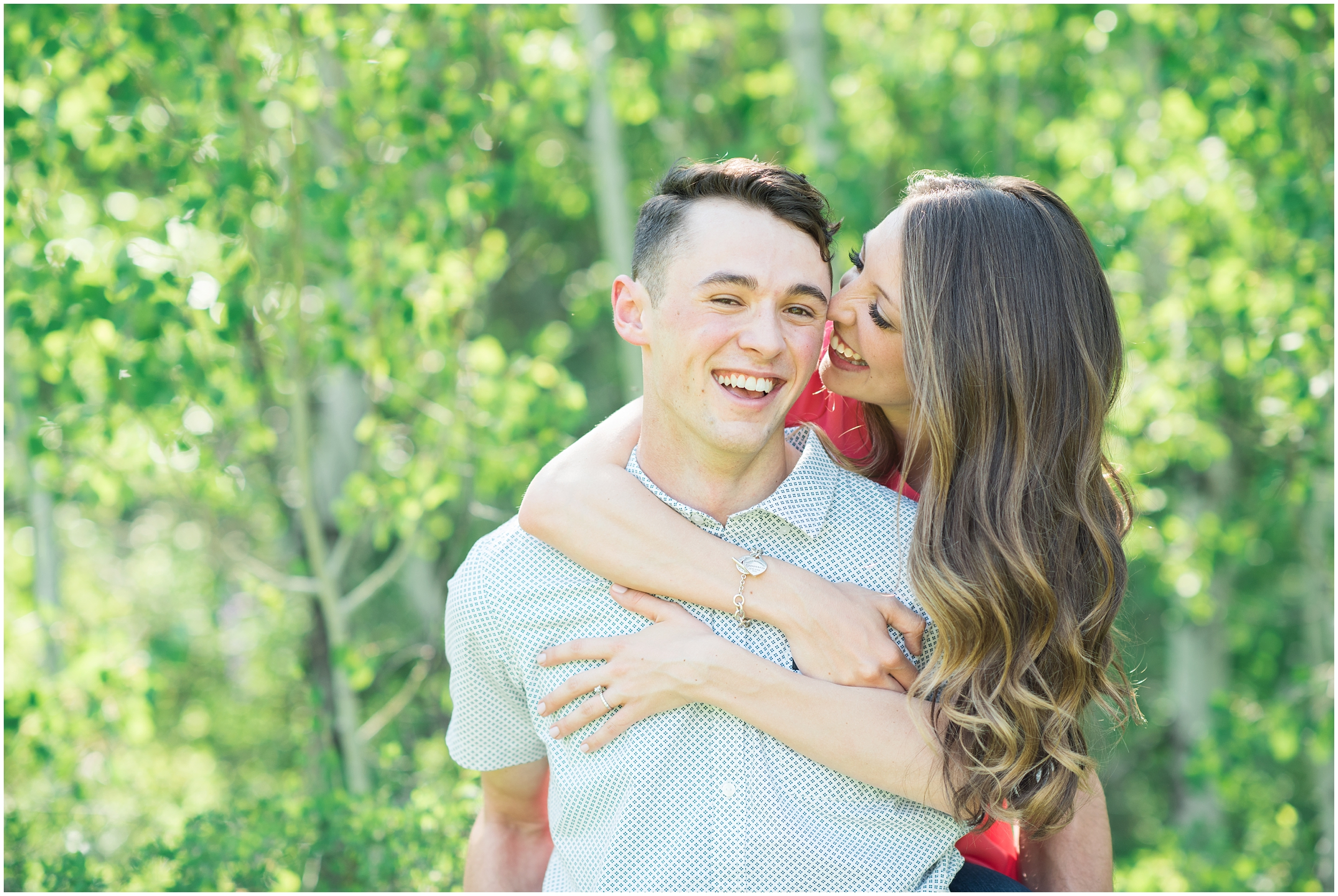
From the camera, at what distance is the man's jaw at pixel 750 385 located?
81.4 inches

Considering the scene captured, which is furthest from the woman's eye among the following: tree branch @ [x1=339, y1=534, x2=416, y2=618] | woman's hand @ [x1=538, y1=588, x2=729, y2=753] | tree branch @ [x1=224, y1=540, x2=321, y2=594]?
tree branch @ [x1=224, y1=540, x2=321, y2=594]

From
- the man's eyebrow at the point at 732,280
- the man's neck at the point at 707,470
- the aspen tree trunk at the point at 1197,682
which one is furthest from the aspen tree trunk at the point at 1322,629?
the man's eyebrow at the point at 732,280

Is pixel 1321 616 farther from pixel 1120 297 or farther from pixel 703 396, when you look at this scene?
pixel 703 396

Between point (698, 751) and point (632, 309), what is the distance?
922 millimetres

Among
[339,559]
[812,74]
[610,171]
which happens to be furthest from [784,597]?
[812,74]

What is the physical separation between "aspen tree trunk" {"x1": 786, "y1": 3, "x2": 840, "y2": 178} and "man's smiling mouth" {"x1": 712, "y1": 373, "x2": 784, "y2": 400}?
303cm

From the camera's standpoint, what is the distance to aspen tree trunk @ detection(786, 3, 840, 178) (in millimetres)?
4859

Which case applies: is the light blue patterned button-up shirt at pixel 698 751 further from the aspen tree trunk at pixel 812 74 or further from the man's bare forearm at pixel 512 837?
the aspen tree trunk at pixel 812 74

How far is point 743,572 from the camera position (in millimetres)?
2047

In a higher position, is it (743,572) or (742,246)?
(742,246)

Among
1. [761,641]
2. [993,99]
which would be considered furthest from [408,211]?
[993,99]

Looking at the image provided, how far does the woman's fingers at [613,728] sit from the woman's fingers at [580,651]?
0.11m

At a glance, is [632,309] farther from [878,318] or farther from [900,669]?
[900,669]

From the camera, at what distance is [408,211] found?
390 cm
